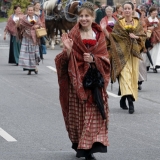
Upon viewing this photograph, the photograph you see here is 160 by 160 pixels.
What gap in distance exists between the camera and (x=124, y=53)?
12117 millimetres

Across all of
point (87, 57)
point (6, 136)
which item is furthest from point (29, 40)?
point (87, 57)

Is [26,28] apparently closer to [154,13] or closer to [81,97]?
[154,13]

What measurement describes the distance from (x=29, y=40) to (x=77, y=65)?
10.3 meters

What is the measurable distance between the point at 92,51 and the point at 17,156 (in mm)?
1430

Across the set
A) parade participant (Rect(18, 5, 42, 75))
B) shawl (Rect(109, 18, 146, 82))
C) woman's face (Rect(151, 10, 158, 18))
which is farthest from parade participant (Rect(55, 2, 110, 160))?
woman's face (Rect(151, 10, 158, 18))

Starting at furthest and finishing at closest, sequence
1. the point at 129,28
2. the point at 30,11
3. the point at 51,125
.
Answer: the point at 30,11, the point at 129,28, the point at 51,125

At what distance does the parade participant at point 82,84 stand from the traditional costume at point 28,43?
1004 centimetres

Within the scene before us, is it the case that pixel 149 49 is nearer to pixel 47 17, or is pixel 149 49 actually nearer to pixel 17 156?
pixel 47 17

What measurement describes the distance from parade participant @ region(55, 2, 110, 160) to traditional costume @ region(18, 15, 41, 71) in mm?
10036

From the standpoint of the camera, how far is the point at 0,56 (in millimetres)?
24891

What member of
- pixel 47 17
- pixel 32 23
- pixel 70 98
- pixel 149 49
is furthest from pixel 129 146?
pixel 47 17

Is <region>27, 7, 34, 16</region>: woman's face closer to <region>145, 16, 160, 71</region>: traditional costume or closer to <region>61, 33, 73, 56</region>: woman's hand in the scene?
<region>145, 16, 160, 71</region>: traditional costume

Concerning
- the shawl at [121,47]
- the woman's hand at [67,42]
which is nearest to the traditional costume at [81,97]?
the woman's hand at [67,42]

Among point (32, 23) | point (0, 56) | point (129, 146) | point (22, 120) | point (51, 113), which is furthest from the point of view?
point (0, 56)
